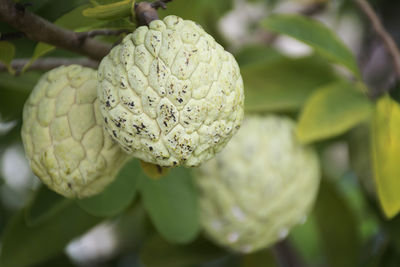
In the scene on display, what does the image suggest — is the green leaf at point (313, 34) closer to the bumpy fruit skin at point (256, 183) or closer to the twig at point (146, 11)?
the bumpy fruit skin at point (256, 183)

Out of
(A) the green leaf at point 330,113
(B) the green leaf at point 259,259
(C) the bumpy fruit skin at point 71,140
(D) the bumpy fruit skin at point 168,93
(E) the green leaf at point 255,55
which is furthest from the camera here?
(B) the green leaf at point 259,259

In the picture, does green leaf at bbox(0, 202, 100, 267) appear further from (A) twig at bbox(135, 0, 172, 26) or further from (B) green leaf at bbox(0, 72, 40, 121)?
(A) twig at bbox(135, 0, 172, 26)

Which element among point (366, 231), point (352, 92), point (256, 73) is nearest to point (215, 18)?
point (256, 73)

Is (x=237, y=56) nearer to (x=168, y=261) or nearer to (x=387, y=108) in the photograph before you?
(x=387, y=108)

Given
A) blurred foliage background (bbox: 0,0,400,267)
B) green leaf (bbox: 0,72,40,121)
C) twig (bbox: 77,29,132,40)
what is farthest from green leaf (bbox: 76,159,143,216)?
green leaf (bbox: 0,72,40,121)

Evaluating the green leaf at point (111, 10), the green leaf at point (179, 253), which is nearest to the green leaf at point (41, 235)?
the green leaf at point (179, 253)

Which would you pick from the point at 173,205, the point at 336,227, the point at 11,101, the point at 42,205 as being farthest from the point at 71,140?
the point at 336,227
